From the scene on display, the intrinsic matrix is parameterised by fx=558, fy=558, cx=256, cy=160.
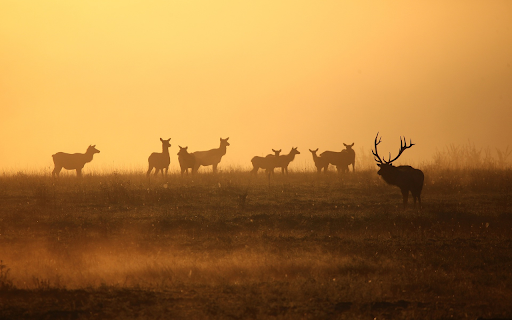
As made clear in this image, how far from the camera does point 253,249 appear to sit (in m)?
12.7

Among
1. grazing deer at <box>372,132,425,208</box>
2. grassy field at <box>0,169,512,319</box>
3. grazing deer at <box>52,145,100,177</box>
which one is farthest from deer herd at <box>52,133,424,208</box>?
grazing deer at <box>372,132,425,208</box>

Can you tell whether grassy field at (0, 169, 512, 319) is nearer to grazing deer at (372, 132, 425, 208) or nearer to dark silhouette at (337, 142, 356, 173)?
grazing deer at (372, 132, 425, 208)

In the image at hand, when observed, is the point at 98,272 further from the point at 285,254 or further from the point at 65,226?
the point at 65,226

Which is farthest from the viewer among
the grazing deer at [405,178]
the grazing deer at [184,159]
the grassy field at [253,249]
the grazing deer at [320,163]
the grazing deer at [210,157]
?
the grazing deer at [210,157]

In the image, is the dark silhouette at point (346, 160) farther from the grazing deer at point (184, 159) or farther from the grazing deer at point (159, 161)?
the grazing deer at point (159, 161)

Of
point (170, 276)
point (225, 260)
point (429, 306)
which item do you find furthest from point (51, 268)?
point (429, 306)

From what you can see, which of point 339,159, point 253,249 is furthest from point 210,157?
point 253,249

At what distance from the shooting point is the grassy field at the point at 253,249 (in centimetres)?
845

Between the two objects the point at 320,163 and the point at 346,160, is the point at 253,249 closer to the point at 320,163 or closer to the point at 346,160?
the point at 320,163

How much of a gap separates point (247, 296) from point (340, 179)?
1530cm

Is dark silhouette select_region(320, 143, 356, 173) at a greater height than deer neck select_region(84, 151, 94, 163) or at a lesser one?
lesser

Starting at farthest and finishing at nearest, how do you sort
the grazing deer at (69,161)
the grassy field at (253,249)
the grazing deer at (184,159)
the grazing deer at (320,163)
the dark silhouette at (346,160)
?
the grazing deer at (320,163) < the dark silhouette at (346,160) < the grazing deer at (69,161) < the grazing deer at (184,159) < the grassy field at (253,249)

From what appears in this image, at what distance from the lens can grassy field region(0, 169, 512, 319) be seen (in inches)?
333

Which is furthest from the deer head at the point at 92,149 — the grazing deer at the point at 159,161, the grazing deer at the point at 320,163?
the grazing deer at the point at 320,163
